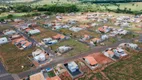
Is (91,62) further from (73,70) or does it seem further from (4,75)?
(4,75)

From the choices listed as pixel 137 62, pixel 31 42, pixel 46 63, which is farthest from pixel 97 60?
pixel 31 42

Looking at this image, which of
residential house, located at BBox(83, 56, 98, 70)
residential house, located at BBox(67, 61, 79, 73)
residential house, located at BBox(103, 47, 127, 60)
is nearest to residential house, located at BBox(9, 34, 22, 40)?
residential house, located at BBox(67, 61, 79, 73)

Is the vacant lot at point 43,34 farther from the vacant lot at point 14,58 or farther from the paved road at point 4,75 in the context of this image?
the paved road at point 4,75

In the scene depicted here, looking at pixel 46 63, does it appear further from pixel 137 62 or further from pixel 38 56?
pixel 137 62

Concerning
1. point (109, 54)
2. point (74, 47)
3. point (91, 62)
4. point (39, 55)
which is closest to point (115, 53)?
point (109, 54)

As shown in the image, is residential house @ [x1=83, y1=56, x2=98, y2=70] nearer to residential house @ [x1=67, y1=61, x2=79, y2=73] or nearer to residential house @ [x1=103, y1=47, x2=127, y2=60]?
residential house @ [x1=67, y1=61, x2=79, y2=73]

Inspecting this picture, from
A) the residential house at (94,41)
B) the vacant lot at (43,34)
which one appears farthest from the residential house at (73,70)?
the vacant lot at (43,34)
